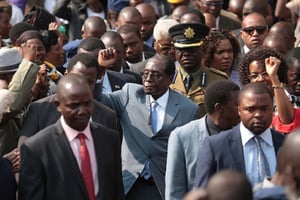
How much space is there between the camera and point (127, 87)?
10523mm

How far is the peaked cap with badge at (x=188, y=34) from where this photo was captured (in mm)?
11688

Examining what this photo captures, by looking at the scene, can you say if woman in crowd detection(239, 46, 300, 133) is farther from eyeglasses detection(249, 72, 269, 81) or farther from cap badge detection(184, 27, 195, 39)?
cap badge detection(184, 27, 195, 39)

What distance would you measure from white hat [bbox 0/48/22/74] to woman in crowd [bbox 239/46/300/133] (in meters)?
2.27

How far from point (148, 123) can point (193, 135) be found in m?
1.06

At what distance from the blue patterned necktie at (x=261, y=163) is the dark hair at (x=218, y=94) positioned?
29.0 inches

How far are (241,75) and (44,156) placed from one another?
3.01 m

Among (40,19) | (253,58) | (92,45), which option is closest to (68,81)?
(253,58)

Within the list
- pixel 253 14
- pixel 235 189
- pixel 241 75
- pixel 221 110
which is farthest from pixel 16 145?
pixel 253 14

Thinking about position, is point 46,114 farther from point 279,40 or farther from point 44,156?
point 279,40

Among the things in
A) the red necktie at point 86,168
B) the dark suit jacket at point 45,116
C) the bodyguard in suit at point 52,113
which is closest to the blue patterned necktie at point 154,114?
the bodyguard in suit at point 52,113

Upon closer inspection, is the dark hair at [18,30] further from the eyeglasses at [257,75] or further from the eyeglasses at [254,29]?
the eyeglasses at [257,75]

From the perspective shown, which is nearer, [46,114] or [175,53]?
[46,114]

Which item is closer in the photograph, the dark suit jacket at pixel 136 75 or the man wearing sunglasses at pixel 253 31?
the dark suit jacket at pixel 136 75

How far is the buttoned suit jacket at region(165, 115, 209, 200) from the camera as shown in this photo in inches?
364
